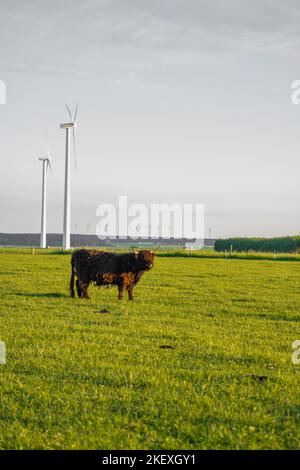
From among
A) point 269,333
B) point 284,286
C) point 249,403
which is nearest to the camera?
point 249,403

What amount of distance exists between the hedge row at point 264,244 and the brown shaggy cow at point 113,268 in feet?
251

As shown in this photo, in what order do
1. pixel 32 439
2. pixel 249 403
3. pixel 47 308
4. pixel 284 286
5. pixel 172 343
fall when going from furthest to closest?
pixel 284 286, pixel 47 308, pixel 172 343, pixel 249 403, pixel 32 439

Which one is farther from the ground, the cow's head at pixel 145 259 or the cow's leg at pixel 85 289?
the cow's head at pixel 145 259

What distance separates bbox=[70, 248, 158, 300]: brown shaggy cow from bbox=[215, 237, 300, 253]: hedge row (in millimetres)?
76362

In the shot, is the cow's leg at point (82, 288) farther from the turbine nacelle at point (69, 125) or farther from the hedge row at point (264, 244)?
the hedge row at point (264, 244)

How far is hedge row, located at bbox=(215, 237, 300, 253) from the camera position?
98688mm

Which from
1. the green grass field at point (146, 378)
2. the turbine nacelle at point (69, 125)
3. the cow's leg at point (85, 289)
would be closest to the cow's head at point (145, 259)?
the green grass field at point (146, 378)

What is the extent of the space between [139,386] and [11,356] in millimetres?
3332

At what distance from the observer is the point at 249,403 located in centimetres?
819

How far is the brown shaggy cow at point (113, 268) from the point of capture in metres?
20.8
